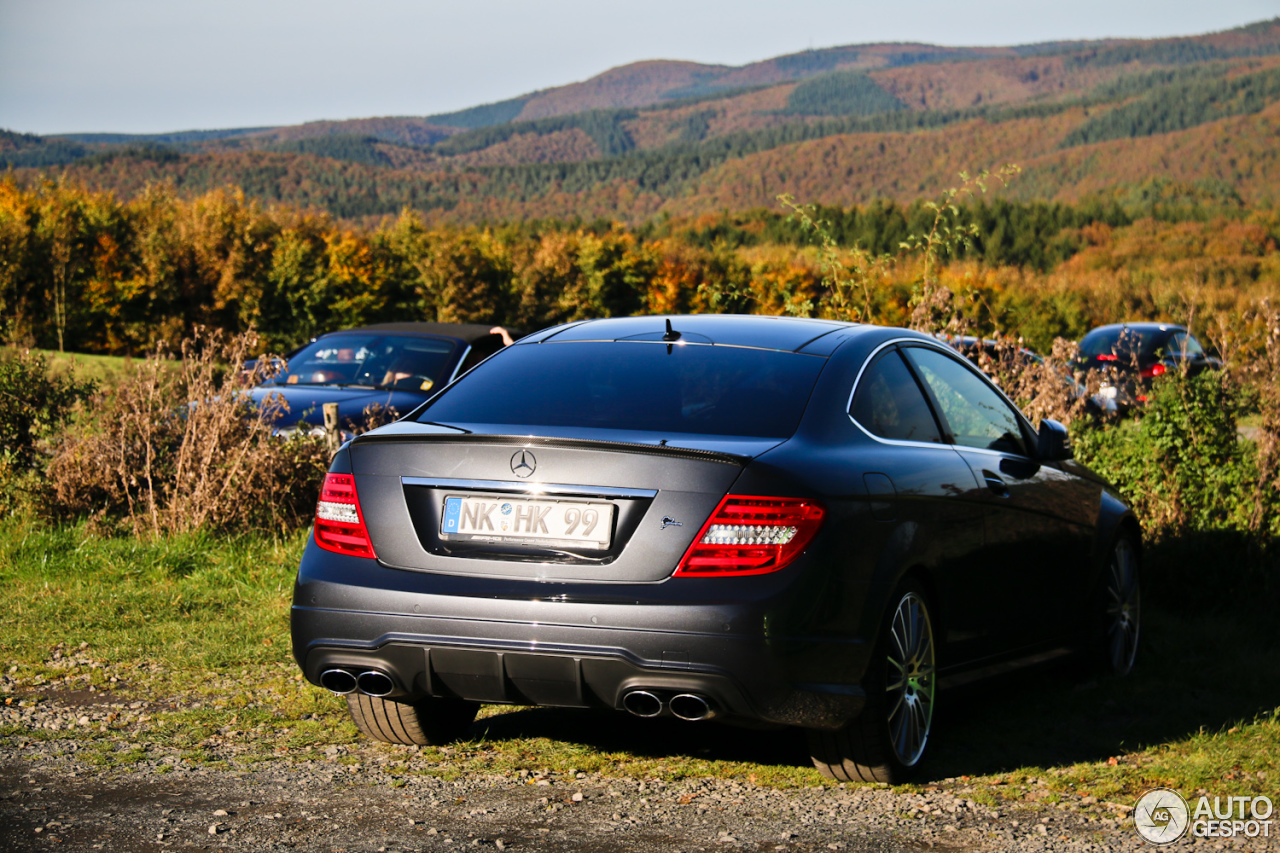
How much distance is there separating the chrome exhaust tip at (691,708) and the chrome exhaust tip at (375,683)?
0.87 m

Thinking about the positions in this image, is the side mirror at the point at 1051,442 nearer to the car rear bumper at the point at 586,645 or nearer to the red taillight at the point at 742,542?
the car rear bumper at the point at 586,645

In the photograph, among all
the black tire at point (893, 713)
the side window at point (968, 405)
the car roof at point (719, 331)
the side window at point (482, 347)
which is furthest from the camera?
the side window at point (482, 347)

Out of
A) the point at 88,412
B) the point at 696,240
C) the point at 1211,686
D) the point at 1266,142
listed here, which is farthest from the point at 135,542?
the point at 1266,142

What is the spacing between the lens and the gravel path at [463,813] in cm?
355

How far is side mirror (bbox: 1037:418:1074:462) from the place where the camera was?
540cm

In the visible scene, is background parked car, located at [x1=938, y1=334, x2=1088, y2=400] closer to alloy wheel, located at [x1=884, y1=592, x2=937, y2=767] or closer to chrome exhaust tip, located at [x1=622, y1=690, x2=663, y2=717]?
alloy wheel, located at [x1=884, y1=592, x2=937, y2=767]

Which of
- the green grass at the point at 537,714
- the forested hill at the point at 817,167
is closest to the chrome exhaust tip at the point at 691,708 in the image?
the green grass at the point at 537,714

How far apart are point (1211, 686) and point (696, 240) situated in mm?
103812

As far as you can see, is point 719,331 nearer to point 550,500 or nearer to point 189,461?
point 550,500

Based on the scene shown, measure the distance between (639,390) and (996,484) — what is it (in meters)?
1.55

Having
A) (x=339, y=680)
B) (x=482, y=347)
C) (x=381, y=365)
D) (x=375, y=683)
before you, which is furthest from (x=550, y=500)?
(x=482, y=347)

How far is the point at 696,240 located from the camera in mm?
108438

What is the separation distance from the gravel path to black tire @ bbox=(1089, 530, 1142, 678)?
6.08 feet

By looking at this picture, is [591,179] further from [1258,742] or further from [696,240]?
[1258,742]
